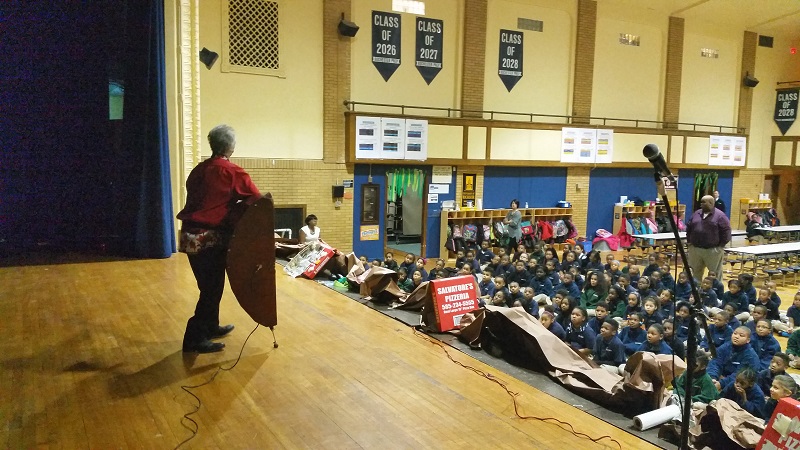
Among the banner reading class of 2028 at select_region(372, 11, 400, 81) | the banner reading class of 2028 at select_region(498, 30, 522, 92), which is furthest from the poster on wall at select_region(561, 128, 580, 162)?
the banner reading class of 2028 at select_region(372, 11, 400, 81)

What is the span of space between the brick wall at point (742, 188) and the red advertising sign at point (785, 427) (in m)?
17.8

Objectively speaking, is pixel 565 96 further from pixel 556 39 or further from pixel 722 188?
pixel 722 188

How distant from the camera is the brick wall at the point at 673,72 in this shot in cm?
1631

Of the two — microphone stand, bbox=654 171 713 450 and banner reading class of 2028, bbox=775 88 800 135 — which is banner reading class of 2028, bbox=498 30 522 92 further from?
microphone stand, bbox=654 171 713 450

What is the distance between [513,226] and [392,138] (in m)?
3.47

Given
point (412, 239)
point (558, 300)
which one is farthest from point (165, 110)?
point (412, 239)

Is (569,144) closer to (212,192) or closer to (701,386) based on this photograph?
(701,386)

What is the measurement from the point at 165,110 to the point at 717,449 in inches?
262

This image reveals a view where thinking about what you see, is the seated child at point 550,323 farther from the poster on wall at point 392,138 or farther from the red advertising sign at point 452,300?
the poster on wall at point 392,138

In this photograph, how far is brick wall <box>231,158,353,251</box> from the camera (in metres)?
11.5

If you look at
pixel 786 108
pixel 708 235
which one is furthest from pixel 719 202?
pixel 708 235

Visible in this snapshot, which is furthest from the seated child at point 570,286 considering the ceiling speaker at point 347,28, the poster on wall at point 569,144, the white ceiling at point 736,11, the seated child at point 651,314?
the white ceiling at point 736,11

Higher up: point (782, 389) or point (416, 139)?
point (416, 139)

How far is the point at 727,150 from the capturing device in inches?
686
